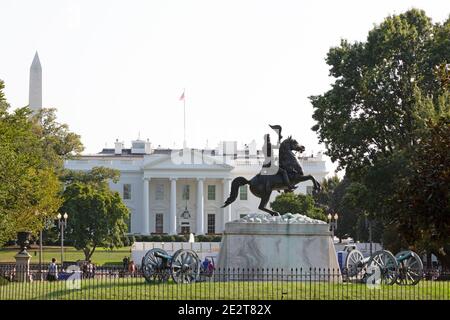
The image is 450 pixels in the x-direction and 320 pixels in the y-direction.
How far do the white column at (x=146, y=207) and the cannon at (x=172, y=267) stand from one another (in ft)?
282

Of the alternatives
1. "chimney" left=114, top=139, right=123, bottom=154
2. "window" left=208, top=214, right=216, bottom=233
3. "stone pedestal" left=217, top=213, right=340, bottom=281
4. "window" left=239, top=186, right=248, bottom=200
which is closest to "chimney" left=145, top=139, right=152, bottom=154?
"chimney" left=114, top=139, right=123, bottom=154

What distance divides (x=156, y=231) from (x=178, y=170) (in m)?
7.33

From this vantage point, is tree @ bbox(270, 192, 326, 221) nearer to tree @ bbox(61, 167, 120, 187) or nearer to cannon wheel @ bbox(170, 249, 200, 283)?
tree @ bbox(61, 167, 120, 187)

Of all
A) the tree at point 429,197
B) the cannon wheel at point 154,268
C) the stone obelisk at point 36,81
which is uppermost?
the stone obelisk at point 36,81

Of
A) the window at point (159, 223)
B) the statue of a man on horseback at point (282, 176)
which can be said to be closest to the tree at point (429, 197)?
the statue of a man on horseback at point (282, 176)

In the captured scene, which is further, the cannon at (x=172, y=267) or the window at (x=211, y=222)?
the window at (x=211, y=222)

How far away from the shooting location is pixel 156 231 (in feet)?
390

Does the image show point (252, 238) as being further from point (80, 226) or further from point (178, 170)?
point (178, 170)

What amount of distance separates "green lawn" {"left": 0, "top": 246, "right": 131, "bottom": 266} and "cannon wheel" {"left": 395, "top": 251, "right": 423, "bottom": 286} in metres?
39.6

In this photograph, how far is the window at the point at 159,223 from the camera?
4700 inches

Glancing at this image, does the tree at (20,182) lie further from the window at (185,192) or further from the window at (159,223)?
the window at (185,192)
